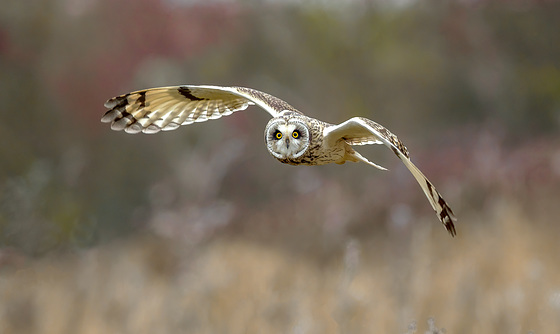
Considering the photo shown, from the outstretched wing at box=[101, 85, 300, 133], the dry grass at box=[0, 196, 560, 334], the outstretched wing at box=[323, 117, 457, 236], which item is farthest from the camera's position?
the dry grass at box=[0, 196, 560, 334]

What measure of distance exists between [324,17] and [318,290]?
291 cm

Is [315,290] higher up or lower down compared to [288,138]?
lower down

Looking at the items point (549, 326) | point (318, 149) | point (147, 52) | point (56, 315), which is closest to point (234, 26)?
point (147, 52)

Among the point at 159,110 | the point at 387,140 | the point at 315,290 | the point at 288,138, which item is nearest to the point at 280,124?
the point at 288,138

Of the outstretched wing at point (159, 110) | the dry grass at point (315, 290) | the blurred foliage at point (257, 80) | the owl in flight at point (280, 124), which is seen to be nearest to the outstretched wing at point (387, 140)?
the owl in flight at point (280, 124)

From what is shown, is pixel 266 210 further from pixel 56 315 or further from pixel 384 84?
pixel 56 315

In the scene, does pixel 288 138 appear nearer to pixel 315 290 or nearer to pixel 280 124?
pixel 280 124

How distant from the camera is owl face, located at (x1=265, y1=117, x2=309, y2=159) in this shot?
1.32 m

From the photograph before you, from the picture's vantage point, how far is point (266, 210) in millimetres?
5418

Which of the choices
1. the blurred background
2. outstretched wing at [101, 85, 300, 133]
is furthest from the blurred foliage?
outstretched wing at [101, 85, 300, 133]

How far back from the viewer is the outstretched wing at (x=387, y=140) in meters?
1.23

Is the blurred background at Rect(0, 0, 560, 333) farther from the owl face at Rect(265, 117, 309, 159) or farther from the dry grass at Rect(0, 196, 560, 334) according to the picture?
the owl face at Rect(265, 117, 309, 159)

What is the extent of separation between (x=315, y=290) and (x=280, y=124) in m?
2.75

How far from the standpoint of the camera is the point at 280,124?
1333 millimetres
